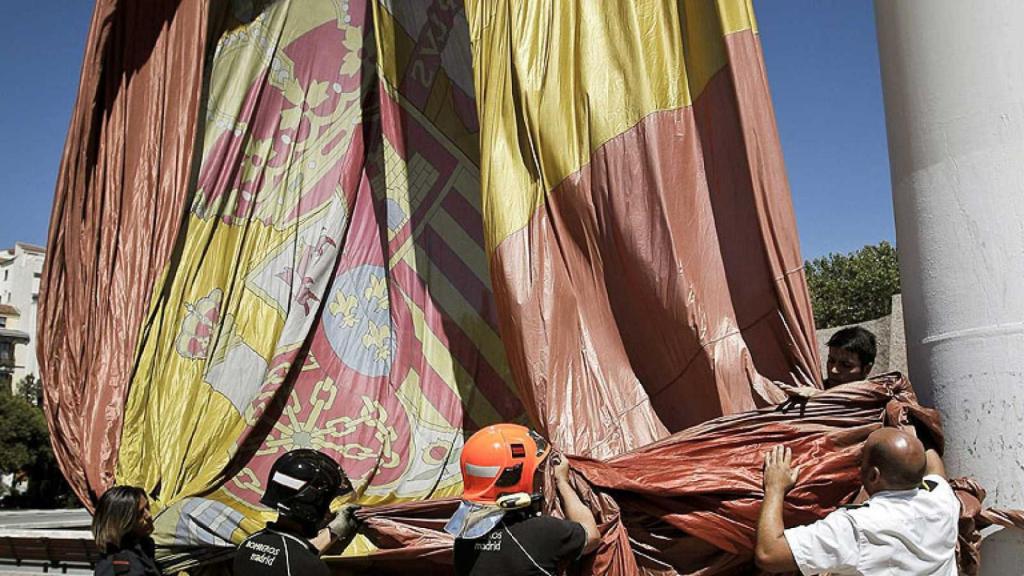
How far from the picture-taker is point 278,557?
275 cm

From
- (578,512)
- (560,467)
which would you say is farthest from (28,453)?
(578,512)

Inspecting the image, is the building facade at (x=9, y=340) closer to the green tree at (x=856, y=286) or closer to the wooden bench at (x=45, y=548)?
the green tree at (x=856, y=286)

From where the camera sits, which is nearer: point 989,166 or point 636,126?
Answer: point 989,166

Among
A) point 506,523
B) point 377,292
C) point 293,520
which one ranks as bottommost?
point 506,523

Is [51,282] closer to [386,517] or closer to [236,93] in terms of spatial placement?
[236,93]

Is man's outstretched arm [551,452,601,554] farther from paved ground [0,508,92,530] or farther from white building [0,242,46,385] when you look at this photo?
white building [0,242,46,385]

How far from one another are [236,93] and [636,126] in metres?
2.92

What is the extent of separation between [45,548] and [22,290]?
2161 inches

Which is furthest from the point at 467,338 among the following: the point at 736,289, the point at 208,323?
the point at 736,289

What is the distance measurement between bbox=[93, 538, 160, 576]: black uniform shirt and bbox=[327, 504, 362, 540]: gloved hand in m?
0.71

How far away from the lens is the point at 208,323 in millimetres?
5176

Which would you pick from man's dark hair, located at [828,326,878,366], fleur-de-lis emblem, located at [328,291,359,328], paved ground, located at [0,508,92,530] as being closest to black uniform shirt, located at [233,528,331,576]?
man's dark hair, located at [828,326,878,366]

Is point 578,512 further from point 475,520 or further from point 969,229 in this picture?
point 969,229

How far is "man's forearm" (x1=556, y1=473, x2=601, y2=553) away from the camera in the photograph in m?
2.79
